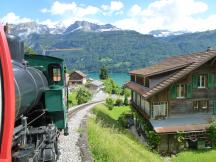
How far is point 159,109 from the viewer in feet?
90.9

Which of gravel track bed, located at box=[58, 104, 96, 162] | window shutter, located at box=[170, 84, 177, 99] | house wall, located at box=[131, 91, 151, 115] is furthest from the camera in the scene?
house wall, located at box=[131, 91, 151, 115]

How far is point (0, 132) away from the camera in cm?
461

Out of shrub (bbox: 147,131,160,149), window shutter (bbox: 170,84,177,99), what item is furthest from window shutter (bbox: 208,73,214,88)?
shrub (bbox: 147,131,160,149)

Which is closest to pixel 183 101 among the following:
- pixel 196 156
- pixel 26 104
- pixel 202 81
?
pixel 202 81

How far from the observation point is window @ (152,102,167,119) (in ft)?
90.7

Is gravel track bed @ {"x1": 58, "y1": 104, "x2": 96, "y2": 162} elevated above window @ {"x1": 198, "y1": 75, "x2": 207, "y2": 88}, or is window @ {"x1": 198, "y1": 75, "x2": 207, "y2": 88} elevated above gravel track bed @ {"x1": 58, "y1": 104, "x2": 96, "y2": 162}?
window @ {"x1": 198, "y1": 75, "x2": 207, "y2": 88}

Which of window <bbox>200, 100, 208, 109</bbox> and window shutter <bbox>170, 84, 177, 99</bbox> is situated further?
window <bbox>200, 100, 208, 109</bbox>

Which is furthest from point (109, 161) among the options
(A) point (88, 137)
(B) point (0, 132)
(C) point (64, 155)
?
(B) point (0, 132)

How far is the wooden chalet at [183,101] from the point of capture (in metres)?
26.8

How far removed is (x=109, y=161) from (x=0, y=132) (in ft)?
37.3

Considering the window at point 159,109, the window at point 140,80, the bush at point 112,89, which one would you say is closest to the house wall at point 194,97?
the window at point 159,109

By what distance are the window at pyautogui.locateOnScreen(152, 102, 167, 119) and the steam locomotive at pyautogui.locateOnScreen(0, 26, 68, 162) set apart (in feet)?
50.4

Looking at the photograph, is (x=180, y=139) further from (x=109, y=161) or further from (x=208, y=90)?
(x=109, y=161)

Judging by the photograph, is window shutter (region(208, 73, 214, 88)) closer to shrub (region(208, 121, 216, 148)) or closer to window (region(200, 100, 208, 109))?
window (region(200, 100, 208, 109))
